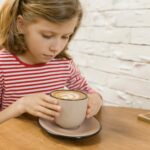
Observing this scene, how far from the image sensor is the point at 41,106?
2.23 ft

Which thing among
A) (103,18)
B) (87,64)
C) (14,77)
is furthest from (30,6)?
(87,64)

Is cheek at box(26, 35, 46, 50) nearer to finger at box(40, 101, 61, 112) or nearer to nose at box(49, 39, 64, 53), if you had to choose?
nose at box(49, 39, 64, 53)

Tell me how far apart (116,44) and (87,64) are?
223 mm

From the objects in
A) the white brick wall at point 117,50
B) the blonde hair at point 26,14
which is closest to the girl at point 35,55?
the blonde hair at point 26,14

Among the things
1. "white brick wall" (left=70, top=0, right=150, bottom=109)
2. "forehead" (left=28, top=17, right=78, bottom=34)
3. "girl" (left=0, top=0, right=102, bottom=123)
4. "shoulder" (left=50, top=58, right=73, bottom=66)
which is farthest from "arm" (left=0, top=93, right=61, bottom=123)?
"white brick wall" (left=70, top=0, right=150, bottom=109)

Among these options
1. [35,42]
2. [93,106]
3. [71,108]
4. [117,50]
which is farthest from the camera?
[117,50]

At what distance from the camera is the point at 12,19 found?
0.98 m

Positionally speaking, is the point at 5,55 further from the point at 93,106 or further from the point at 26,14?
the point at 93,106

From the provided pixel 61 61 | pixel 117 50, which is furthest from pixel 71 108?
pixel 117 50

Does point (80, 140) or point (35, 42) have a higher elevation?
point (35, 42)

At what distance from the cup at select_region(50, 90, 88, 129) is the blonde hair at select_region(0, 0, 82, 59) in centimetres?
26

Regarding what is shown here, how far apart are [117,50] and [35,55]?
1.51 ft

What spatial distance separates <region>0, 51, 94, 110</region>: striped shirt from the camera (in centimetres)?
98

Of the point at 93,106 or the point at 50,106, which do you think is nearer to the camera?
the point at 50,106
